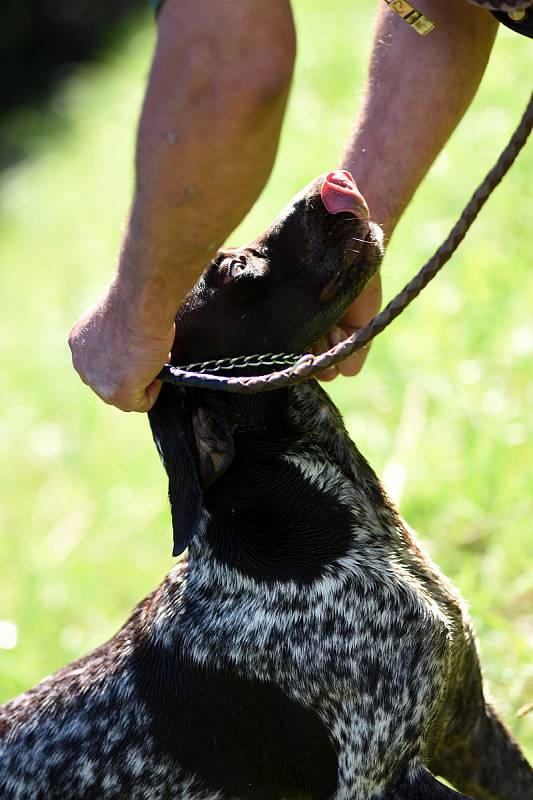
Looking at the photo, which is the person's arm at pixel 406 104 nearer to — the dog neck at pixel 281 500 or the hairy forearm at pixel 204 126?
the dog neck at pixel 281 500

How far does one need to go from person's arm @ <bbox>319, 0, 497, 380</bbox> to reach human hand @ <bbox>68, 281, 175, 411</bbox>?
34.4 inches

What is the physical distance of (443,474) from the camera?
562 centimetres

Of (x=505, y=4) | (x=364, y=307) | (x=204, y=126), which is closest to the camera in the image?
(x=204, y=126)

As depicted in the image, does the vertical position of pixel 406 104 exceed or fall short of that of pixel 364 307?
it exceeds it

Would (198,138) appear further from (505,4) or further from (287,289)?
(287,289)

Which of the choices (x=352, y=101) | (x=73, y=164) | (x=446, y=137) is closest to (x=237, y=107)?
(x=446, y=137)

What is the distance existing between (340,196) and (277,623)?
4.50 feet

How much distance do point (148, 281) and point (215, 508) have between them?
106cm

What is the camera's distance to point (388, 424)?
6270 mm

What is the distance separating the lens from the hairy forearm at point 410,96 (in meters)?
3.61

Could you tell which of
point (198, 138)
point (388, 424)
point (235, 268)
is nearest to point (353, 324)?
point (235, 268)

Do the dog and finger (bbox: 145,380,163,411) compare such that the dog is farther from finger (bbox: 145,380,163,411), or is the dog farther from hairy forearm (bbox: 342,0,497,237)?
hairy forearm (bbox: 342,0,497,237)

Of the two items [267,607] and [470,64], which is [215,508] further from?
[470,64]

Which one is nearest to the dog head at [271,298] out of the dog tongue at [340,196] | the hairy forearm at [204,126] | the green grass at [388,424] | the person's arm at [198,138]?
the dog tongue at [340,196]
